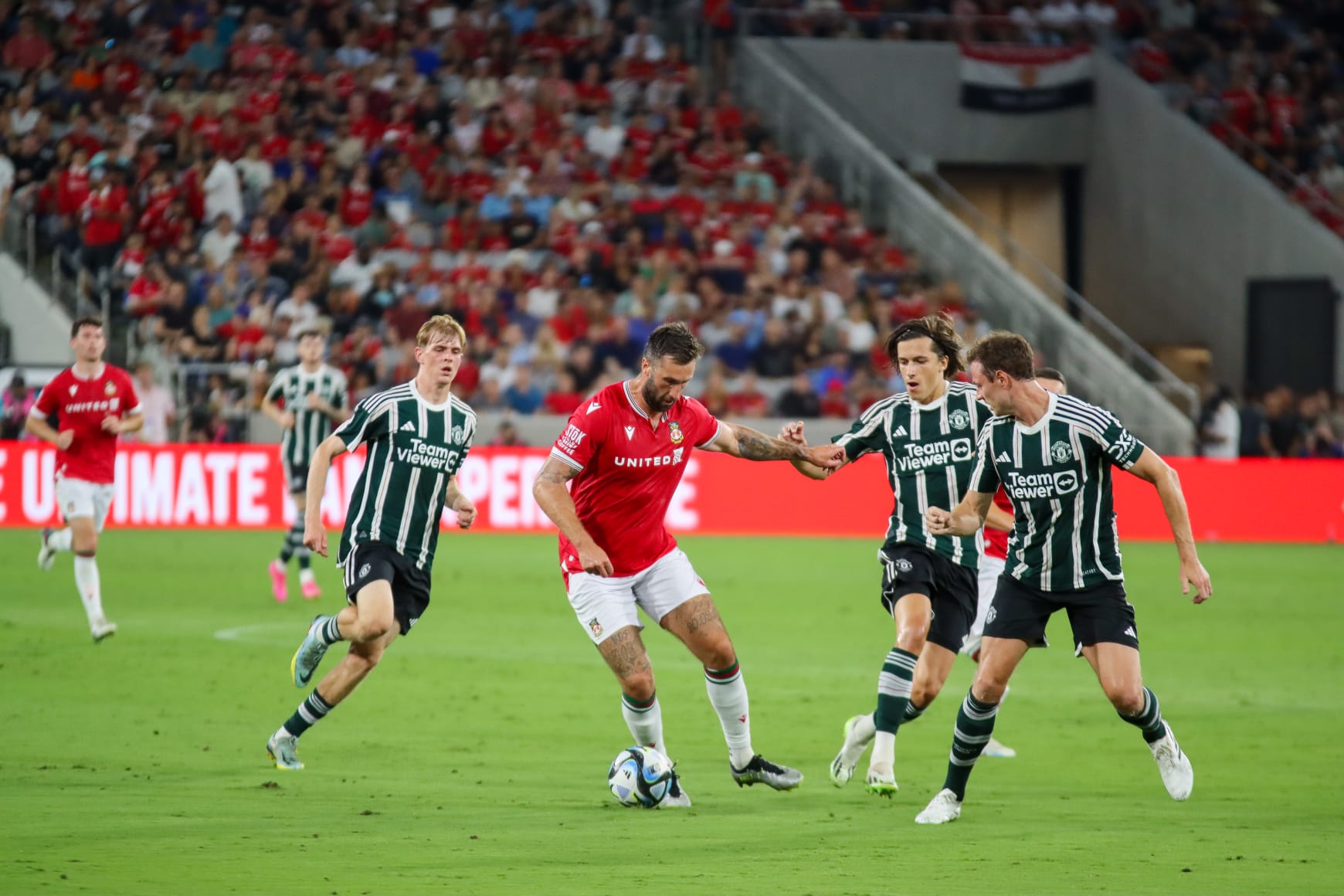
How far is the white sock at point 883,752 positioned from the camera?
8430 millimetres

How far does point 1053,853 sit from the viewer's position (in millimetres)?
7180

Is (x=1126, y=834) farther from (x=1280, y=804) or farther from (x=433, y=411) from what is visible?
(x=433, y=411)

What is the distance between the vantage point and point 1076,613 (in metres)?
7.85

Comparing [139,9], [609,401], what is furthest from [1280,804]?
[139,9]

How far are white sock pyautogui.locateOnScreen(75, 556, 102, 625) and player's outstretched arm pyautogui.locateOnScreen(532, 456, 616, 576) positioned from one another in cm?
656

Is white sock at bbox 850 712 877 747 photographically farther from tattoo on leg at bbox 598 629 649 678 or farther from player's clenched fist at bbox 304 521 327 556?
player's clenched fist at bbox 304 521 327 556

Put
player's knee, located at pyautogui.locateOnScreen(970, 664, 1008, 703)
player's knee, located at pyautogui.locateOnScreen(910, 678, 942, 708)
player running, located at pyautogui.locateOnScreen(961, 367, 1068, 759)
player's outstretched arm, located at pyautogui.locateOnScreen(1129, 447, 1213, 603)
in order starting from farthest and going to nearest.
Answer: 1. player running, located at pyautogui.locateOnScreen(961, 367, 1068, 759)
2. player's knee, located at pyautogui.locateOnScreen(910, 678, 942, 708)
3. player's knee, located at pyautogui.locateOnScreen(970, 664, 1008, 703)
4. player's outstretched arm, located at pyautogui.locateOnScreen(1129, 447, 1213, 603)

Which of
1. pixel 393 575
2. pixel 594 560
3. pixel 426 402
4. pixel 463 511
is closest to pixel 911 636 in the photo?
pixel 594 560

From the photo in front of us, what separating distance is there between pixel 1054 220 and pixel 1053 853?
2969cm

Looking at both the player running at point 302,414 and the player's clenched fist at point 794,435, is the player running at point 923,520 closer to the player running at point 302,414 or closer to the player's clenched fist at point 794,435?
the player's clenched fist at point 794,435

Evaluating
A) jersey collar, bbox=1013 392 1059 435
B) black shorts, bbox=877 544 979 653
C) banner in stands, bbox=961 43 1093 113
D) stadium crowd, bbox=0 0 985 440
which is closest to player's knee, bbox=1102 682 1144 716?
jersey collar, bbox=1013 392 1059 435

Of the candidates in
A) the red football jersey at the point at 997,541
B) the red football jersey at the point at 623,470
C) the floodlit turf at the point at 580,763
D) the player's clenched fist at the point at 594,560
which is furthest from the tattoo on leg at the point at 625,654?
the red football jersey at the point at 997,541

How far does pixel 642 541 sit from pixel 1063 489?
1972mm

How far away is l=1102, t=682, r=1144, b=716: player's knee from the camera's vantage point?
7.65m
